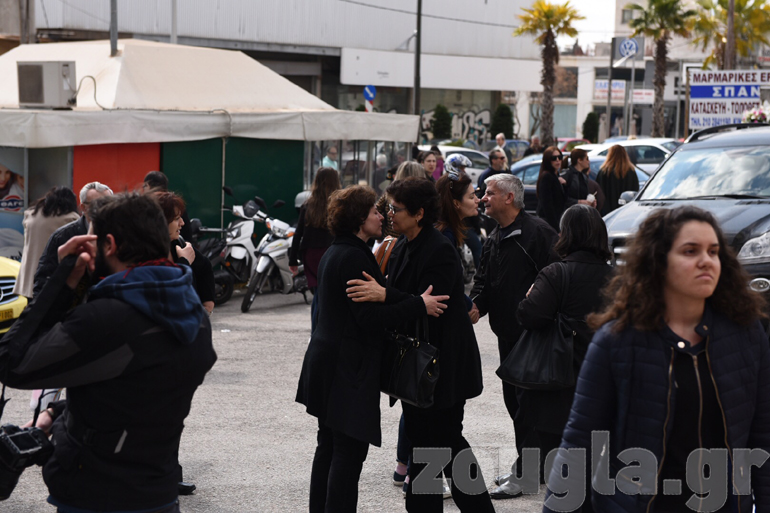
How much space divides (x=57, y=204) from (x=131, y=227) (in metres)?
4.81

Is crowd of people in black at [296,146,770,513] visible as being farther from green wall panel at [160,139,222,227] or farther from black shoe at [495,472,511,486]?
green wall panel at [160,139,222,227]

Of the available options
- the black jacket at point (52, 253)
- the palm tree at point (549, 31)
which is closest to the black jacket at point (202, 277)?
the black jacket at point (52, 253)

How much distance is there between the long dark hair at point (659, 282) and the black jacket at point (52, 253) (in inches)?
122

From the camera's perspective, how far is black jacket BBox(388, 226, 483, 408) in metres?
4.46

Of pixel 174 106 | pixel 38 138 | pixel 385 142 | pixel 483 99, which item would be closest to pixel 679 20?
pixel 483 99

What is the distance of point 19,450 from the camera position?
9.49ft

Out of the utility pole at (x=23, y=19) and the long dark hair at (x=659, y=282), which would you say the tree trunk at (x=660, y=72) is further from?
the long dark hair at (x=659, y=282)

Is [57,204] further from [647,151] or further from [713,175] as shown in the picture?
[647,151]

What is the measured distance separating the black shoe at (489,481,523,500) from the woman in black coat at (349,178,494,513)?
0.91m

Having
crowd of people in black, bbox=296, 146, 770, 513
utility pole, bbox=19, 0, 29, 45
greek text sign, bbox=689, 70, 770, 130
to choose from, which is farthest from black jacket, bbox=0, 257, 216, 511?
utility pole, bbox=19, 0, 29, 45

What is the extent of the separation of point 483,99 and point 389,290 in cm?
4718

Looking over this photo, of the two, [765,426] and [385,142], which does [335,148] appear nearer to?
[385,142]

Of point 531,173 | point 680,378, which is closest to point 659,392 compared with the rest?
point 680,378

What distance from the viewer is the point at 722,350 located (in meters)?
2.85
